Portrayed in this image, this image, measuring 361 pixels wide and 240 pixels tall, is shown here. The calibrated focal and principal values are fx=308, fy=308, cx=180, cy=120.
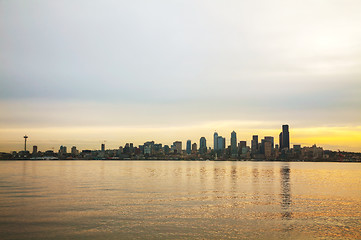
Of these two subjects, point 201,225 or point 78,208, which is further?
point 78,208

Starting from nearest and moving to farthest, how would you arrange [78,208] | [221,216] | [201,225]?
[201,225]
[221,216]
[78,208]

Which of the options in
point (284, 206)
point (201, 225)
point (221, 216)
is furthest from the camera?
point (284, 206)

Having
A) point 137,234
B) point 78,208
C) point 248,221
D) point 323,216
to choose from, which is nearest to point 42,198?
point 78,208

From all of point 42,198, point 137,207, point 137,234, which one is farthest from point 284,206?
point 42,198

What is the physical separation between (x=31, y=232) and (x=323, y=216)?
39141mm

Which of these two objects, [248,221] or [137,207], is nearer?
[248,221]

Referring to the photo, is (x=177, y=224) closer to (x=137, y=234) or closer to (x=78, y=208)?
(x=137, y=234)

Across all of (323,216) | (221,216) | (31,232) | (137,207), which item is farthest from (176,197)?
(31,232)

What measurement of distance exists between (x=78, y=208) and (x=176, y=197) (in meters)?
19.6

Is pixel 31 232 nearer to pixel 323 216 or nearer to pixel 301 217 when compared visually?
pixel 301 217

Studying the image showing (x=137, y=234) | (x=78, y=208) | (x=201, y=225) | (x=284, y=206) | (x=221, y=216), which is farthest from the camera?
(x=284, y=206)

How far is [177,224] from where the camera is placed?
38.6 meters

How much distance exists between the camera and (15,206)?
164 ft

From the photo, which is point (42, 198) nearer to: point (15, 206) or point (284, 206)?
point (15, 206)
